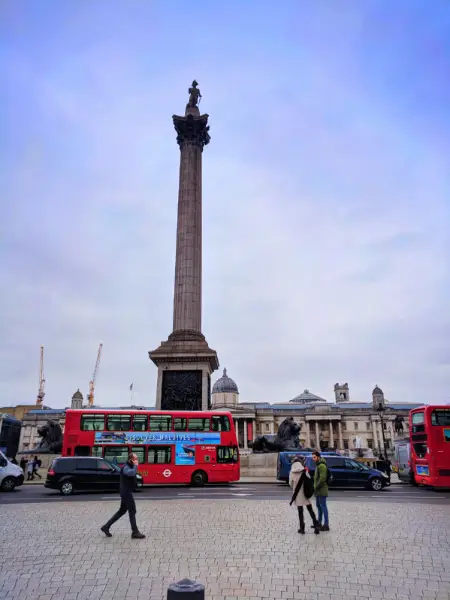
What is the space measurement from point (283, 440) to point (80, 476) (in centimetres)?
1728

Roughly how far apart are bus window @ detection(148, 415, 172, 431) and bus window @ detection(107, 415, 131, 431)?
1.15 meters

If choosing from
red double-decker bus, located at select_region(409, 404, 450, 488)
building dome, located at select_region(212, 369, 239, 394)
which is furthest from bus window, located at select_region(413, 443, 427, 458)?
building dome, located at select_region(212, 369, 239, 394)

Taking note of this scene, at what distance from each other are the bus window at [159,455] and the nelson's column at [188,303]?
6.26 metres

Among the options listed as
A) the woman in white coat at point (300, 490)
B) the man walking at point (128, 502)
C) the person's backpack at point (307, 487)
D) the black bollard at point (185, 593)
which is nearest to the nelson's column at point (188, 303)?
the woman in white coat at point (300, 490)

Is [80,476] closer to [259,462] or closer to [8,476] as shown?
[8,476]

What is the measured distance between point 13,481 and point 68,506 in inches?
305

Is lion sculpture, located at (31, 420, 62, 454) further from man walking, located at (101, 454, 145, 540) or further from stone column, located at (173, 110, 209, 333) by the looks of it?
man walking, located at (101, 454, 145, 540)

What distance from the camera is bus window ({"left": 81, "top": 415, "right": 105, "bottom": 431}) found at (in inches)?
928

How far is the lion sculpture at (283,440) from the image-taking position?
32594 millimetres

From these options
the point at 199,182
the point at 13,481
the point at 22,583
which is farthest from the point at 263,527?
the point at 199,182

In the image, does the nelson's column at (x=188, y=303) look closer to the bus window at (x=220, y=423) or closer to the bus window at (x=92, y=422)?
the bus window at (x=220, y=423)

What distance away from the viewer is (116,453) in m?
23.3

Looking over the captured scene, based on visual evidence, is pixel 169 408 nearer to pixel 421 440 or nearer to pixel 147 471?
pixel 147 471

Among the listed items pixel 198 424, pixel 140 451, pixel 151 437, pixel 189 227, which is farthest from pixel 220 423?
pixel 189 227
